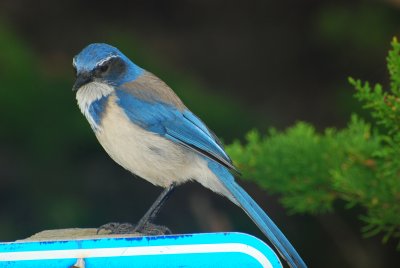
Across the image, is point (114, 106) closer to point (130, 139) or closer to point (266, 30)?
point (130, 139)

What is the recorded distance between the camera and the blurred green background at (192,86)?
5543 mm

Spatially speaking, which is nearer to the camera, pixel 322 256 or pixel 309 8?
pixel 322 256

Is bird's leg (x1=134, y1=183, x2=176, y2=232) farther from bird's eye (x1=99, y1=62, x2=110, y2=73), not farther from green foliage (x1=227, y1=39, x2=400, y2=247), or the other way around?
bird's eye (x1=99, y1=62, x2=110, y2=73)

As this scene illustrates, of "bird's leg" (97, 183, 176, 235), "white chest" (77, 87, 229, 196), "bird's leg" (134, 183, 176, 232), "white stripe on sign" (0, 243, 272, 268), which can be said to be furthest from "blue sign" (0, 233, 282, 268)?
"white chest" (77, 87, 229, 196)

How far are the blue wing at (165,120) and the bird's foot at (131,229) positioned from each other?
0.34 meters

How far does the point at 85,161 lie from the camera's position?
19.2 feet

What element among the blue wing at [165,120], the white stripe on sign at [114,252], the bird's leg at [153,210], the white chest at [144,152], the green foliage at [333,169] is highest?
the green foliage at [333,169]

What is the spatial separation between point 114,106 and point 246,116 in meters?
2.46

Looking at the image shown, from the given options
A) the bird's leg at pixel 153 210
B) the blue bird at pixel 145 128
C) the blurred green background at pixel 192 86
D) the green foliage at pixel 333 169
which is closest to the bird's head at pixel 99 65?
the blue bird at pixel 145 128

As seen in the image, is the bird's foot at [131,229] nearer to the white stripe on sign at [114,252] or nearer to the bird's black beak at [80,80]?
the bird's black beak at [80,80]

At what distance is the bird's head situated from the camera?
3359 mm

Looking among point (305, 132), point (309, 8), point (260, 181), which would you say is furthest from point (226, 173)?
point (309, 8)

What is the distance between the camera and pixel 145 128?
3.49 meters

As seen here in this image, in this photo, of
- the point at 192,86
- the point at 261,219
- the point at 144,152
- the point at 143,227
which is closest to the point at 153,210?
the point at 143,227
